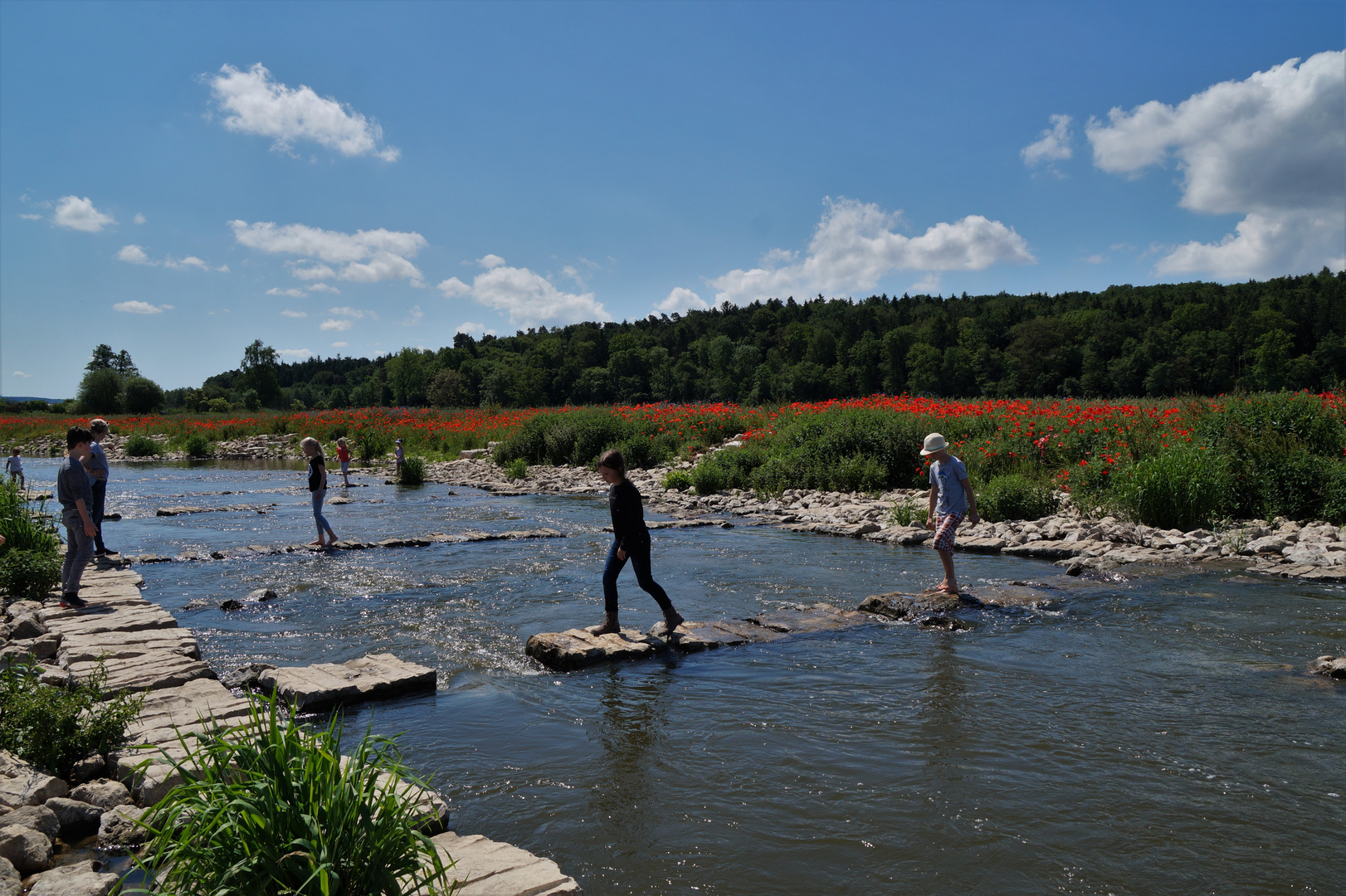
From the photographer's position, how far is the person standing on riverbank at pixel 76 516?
29.2 feet

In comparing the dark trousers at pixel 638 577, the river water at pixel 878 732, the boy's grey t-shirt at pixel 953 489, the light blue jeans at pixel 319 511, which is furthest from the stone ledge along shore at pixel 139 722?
the boy's grey t-shirt at pixel 953 489

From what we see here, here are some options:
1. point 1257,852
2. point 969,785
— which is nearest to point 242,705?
point 969,785

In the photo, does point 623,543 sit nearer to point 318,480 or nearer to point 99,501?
point 318,480

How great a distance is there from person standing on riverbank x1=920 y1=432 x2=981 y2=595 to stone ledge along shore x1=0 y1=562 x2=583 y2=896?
20.2ft

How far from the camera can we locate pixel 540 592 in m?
11.2

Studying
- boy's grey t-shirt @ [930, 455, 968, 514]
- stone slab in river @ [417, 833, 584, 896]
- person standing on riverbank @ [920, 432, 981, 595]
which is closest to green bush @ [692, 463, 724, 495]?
person standing on riverbank @ [920, 432, 981, 595]

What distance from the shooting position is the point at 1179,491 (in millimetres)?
13977

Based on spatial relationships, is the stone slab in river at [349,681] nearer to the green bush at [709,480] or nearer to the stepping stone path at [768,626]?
the stepping stone path at [768,626]

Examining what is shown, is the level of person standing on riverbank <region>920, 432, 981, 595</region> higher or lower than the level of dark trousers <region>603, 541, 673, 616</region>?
higher

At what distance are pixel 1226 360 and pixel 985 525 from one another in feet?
205

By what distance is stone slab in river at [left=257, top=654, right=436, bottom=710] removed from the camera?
647 cm

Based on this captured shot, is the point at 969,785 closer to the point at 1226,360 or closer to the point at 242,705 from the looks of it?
the point at 242,705

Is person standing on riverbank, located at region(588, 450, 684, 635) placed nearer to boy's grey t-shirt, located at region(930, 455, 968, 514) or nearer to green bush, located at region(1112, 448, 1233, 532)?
boy's grey t-shirt, located at region(930, 455, 968, 514)

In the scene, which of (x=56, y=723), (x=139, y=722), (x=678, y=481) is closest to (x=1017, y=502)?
(x=678, y=481)
